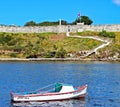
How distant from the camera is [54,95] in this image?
2275 inches

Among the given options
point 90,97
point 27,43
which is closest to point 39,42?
point 27,43

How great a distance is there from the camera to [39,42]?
177500 millimetres

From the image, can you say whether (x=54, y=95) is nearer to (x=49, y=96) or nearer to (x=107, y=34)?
(x=49, y=96)

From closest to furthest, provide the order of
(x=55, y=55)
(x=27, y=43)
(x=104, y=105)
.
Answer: (x=104, y=105) < (x=55, y=55) < (x=27, y=43)

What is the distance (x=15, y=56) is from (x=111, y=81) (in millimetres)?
83655

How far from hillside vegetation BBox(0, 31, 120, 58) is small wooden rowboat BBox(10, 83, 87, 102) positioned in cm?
9839

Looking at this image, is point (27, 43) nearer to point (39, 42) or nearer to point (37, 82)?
point (39, 42)

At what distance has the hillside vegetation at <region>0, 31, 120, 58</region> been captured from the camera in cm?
16138

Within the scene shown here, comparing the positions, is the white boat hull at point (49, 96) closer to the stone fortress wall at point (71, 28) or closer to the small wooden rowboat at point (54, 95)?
the small wooden rowboat at point (54, 95)

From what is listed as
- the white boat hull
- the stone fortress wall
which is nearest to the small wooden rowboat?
the white boat hull

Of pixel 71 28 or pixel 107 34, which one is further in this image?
pixel 71 28

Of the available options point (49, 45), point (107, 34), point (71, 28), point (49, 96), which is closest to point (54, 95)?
point (49, 96)

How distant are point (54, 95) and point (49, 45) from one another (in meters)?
116

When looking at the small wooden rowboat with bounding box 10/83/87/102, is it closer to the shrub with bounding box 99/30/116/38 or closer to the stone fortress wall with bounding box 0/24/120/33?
the shrub with bounding box 99/30/116/38
